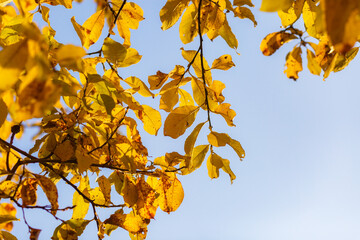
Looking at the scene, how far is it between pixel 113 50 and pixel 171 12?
22 centimetres

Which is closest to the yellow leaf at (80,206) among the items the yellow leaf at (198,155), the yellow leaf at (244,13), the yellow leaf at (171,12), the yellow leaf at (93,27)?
the yellow leaf at (198,155)

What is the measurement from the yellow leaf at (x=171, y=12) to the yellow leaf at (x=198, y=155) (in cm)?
37

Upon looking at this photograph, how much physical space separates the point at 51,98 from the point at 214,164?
826 mm

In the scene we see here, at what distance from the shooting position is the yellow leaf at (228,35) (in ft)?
3.86

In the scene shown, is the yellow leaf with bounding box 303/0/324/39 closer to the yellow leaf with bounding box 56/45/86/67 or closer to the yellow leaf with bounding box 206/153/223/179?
the yellow leaf with bounding box 206/153/223/179

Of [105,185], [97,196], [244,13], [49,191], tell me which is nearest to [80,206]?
[97,196]

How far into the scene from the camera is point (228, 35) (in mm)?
1187

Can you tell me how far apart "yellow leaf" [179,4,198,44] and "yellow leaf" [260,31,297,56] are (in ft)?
1.20

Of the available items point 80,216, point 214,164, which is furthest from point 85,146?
point 214,164

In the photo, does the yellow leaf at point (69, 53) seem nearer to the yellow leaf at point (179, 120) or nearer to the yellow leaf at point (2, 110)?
the yellow leaf at point (2, 110)

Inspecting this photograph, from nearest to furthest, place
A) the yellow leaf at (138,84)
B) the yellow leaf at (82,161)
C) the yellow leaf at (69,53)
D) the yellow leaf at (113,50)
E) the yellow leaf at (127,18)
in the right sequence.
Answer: the yellow leaf at (69,53), the yellow leaf at (82,161), the yellow leaf at (113,50), the yellow leaf at (138,84), the yellow leaf at (127,18)

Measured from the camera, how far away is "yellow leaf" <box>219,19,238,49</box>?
1178 mm

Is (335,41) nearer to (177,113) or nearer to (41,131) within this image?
(177,113)

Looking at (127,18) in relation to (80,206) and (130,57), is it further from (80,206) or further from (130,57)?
(80,206)
